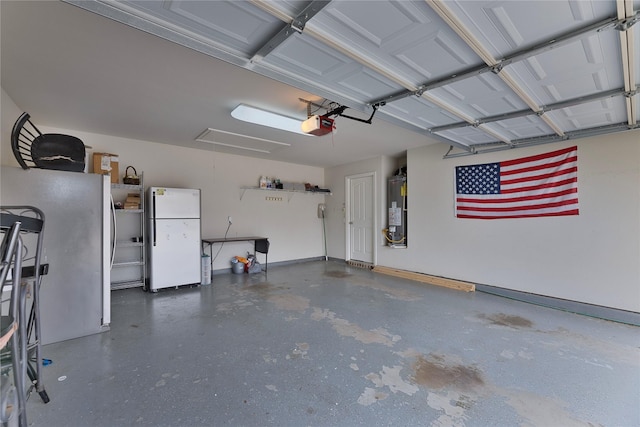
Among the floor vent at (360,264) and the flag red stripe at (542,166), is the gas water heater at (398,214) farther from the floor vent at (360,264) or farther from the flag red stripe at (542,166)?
the flag red stripe at (542,166)

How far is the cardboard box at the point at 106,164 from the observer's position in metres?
4.32

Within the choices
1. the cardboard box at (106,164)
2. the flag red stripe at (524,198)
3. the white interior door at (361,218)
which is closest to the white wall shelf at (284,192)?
the white interior door at (361,218)

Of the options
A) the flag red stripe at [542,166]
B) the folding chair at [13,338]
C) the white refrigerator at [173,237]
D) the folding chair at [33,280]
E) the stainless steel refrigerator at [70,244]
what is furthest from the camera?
the white refrigerator at [173,237]

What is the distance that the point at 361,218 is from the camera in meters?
6.66

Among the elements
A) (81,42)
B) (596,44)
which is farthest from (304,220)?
(596,44)

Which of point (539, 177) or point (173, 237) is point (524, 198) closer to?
point (539, 177)

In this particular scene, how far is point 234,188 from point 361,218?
10.1 feet

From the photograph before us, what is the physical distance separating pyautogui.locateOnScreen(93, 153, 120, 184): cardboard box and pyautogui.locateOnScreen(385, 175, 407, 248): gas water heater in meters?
5.17

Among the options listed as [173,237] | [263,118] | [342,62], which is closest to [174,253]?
[173,237]

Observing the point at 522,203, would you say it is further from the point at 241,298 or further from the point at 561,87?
the point at 241,298

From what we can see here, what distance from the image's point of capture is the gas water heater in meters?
5.72

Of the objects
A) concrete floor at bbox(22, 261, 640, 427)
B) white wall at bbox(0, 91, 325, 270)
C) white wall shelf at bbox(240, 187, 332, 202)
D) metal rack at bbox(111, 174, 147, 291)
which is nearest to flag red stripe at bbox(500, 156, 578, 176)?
concrete floor at bbox(22, 261, 640, 427)

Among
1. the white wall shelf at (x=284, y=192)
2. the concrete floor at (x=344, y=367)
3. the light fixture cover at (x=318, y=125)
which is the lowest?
the concrete floor at (x=344, y=367)

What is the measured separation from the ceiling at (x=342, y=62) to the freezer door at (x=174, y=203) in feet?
3.85
